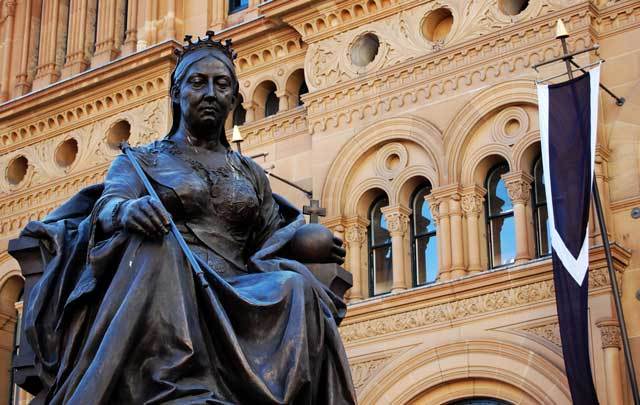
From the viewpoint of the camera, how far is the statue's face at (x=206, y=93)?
17.7 feet

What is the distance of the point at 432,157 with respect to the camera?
18703 millimetres

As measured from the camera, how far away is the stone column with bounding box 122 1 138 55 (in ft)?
79.3

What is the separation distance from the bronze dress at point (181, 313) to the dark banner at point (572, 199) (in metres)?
10.0

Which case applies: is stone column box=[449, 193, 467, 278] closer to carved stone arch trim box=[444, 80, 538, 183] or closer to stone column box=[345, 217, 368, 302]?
carved stone arch trim box=[444, 80, 538, 183]

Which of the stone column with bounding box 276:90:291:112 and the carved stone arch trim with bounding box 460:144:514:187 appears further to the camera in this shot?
the stone column with bounding box 276:90:291:112

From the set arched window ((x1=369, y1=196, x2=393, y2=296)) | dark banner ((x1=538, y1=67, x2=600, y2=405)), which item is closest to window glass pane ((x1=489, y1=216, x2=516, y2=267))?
arched window ((x1=369, y1=196, x2=393, y2=296))

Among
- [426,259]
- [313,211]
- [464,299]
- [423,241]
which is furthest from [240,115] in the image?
[313,211]

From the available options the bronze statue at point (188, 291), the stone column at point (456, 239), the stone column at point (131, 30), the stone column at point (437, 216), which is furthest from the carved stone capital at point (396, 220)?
the bronze statue at point (188, 291)

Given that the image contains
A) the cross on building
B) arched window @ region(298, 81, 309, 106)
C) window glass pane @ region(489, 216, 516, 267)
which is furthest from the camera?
arched window @ region(298, 81, 309, 106)

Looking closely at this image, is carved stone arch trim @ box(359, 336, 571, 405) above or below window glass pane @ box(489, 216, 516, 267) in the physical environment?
below

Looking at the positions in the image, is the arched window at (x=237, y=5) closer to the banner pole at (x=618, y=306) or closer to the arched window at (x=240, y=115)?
the arched window at (x=240, y=115)

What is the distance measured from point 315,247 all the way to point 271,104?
666 inches

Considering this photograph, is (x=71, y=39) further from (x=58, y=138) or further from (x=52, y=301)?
(x=52, y=301)

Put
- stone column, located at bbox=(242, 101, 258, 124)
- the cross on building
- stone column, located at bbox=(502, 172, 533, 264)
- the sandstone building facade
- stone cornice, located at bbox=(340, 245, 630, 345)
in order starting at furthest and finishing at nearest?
stone column, located at bbox=(242, 101, 258, 124), stone column, located at bbox=(502, 172, 533, 264), the sandstone building facade, stone cornice, located at bbox=(340, 245, 630, 345), the cross on building
